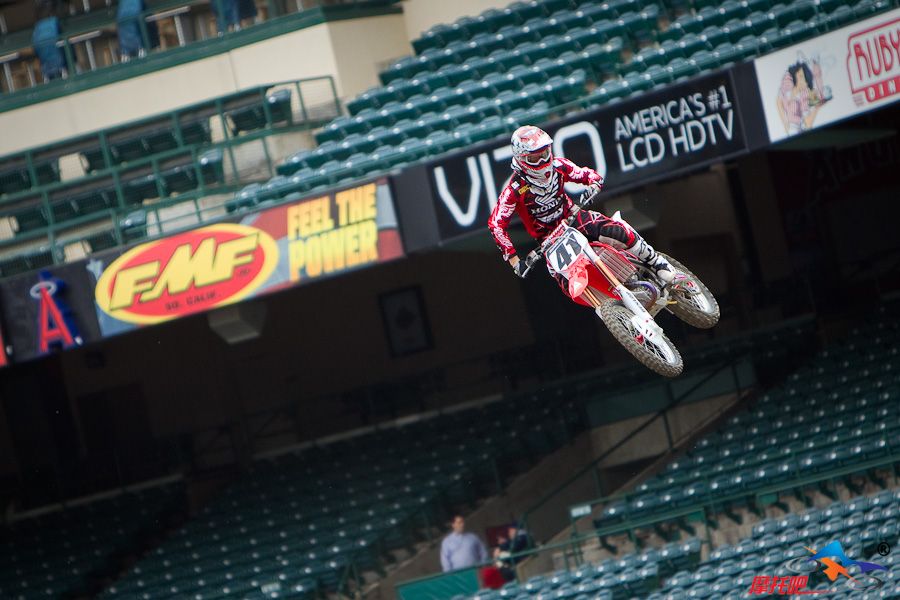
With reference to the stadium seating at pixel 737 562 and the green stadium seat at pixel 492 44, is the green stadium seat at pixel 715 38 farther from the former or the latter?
the stadium seating at pixel 737 562

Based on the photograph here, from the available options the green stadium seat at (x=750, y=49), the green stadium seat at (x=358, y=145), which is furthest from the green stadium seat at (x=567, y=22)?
the green stadium seat at (x=750, y=49)

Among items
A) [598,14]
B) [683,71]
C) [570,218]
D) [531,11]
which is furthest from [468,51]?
[570,218]

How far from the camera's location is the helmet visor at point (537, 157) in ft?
33.9

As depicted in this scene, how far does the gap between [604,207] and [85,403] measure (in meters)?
11.5

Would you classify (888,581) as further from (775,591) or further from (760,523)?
(760,523)

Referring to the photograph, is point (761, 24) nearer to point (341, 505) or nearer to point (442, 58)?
point (442, 58)

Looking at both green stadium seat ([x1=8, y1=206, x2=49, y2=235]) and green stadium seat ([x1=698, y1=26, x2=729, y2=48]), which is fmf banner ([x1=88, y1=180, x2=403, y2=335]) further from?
green stadium seat ([x1=698, y1=26, x2=729, y2=48])

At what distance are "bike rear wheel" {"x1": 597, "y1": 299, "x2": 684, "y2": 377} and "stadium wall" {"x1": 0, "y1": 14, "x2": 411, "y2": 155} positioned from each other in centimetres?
1338

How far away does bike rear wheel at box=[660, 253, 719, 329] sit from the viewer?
37.4 feet

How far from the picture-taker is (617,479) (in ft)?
72.0

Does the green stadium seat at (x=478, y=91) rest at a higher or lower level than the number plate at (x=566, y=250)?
higher

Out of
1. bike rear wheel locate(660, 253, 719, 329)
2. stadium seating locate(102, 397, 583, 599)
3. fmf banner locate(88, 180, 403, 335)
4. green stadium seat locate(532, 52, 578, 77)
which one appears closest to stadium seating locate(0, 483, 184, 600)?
stadium seating locate(102, 397, 583, 599)

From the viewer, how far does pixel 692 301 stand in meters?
11.5

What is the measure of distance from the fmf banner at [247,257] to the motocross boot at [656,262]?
703cm
